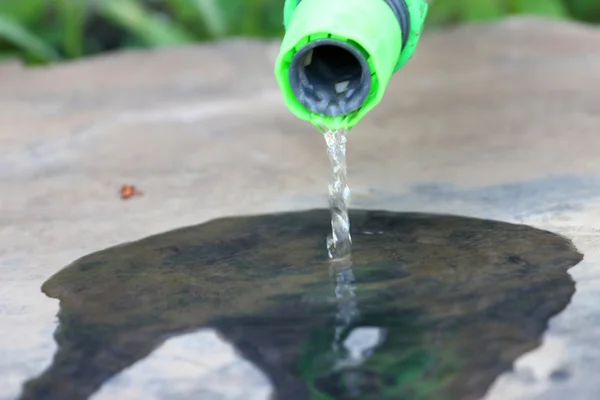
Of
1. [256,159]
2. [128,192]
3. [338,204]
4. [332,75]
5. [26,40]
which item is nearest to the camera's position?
[332,75]

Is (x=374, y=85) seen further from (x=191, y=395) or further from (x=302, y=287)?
(x=191, y=395)

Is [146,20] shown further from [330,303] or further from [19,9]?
[330,303]

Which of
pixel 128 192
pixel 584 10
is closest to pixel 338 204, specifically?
pixel 128 192

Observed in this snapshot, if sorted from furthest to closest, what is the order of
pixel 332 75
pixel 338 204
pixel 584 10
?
1. pixel 584 10
2. pixel 338 204
3. pixel 332 75

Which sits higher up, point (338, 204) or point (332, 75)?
point (332, 75)

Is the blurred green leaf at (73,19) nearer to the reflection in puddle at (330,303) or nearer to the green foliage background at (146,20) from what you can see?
the green foliage background at (146,20)

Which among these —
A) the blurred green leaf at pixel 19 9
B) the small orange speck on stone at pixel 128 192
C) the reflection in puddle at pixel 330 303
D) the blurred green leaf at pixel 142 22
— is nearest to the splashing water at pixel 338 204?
the reflection in puddle at pixel 330 303

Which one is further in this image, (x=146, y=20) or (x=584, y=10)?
(x=584, y=10)
